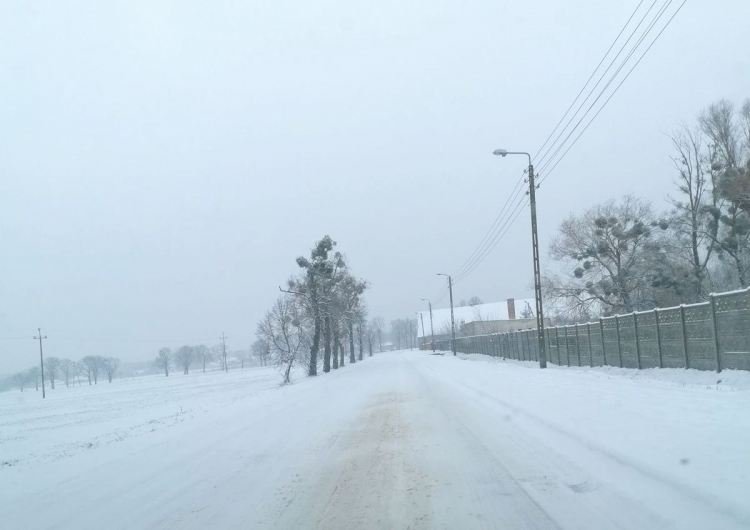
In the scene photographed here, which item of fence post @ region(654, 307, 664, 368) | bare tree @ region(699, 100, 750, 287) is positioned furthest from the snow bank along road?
bare tree @ region(699, 100, 750, 287)

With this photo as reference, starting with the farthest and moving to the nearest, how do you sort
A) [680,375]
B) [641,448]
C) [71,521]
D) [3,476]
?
[680,375] → [3,476] → [641,448] → [71,521]

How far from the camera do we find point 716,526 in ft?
19.3

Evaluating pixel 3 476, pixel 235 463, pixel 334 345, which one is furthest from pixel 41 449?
pixel 334 345

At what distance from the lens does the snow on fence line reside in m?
15.9

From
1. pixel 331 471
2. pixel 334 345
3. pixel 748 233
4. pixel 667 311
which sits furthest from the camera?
pixel 334 345

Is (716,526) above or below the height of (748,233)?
below

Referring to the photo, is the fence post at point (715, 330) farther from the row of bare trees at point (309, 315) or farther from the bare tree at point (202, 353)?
the bare tree at point (202, 353)

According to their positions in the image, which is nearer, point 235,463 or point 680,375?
point 235,463

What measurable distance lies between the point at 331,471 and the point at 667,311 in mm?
13902

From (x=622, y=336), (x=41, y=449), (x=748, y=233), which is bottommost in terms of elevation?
(x=41, y=449)

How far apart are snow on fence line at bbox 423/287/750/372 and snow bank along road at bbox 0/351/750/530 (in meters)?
0.78

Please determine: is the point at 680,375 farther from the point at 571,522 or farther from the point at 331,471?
the point at 571,522

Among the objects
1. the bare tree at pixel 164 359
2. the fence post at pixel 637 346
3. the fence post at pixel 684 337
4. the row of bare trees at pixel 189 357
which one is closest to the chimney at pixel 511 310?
the row of bare trees at pixel 189 357

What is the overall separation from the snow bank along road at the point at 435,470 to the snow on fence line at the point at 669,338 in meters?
0.78
